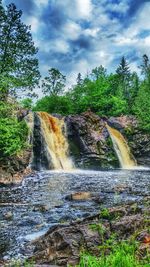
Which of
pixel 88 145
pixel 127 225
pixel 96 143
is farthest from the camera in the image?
pixel 96 143

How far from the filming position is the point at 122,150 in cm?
3897

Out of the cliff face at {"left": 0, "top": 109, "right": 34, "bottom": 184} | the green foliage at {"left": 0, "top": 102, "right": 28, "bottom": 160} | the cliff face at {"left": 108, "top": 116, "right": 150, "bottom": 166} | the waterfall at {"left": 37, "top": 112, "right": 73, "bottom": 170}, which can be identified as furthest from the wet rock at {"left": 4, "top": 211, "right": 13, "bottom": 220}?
the cliff face at {"left": 108, "top": 116, "right": 150, "bottom": 166}

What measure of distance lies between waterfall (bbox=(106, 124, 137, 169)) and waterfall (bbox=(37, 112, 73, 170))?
659 centimetres

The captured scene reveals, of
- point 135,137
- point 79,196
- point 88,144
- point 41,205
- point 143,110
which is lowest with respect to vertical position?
point 41,205

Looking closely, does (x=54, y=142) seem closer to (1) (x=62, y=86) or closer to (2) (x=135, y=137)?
(2) (x=135, y=137)

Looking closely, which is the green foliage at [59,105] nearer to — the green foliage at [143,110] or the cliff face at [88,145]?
the green foliage at [143,110]

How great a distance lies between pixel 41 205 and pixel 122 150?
2485 centimetres

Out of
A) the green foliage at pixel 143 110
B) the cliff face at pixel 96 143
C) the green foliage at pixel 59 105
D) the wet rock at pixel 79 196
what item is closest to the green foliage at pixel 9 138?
the wet rock at pixel 79 196

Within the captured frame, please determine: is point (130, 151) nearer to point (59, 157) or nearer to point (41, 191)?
point (59, 157)

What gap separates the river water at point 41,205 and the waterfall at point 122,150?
1469 centimetres

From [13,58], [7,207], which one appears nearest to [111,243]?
[7,207]

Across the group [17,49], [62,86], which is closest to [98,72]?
[62,86]

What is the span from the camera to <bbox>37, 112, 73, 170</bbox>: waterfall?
3159cm

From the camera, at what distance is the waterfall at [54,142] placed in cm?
3159
